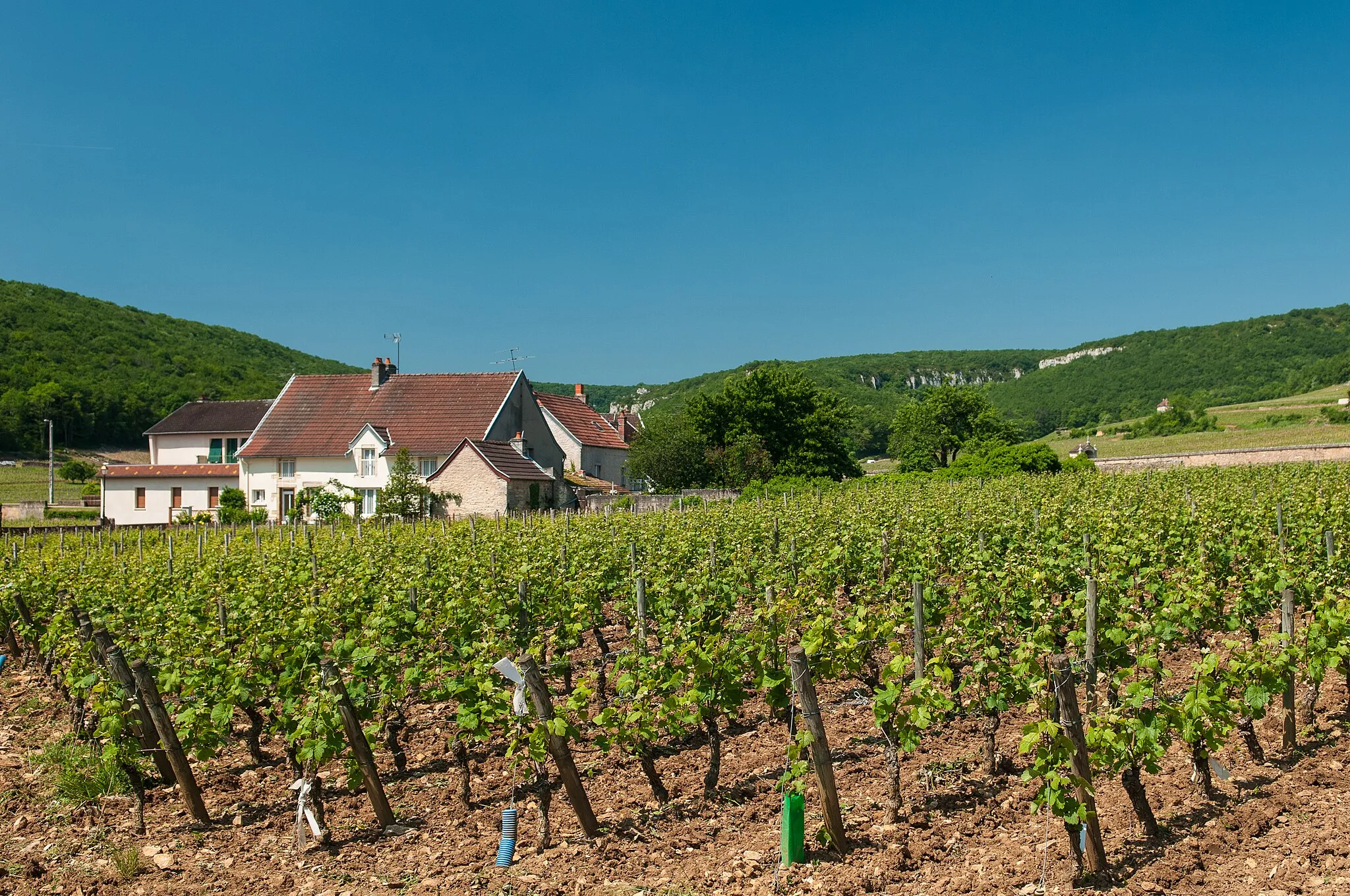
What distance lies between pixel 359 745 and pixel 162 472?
121 ft

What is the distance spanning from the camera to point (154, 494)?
123ft

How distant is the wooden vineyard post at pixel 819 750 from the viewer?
495cm

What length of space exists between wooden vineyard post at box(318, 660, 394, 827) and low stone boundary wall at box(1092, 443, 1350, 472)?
3517cm

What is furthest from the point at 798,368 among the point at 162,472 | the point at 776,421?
the point at 162,472

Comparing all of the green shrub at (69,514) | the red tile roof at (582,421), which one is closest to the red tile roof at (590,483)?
the red tile roof at (582,421)

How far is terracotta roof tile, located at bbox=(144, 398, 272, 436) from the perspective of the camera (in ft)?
135

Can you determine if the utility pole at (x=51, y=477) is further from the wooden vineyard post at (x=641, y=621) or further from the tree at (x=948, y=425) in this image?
the tree at (x=948, y=425)

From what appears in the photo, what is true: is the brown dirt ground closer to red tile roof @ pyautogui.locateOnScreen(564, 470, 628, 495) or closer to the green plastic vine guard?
the green plastic vine guard

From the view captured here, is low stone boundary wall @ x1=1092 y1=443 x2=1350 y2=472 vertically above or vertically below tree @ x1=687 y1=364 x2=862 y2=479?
below

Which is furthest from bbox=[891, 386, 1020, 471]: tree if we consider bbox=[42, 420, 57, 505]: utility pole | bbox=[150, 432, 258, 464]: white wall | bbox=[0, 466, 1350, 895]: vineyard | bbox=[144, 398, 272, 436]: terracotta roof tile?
bbox=[0, 466, 1350, 895]: vineyard

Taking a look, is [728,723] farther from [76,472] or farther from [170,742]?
[76,472]

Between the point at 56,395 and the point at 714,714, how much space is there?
66.4m

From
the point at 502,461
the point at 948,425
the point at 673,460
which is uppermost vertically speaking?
the point at 948,425

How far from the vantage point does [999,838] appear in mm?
5027
